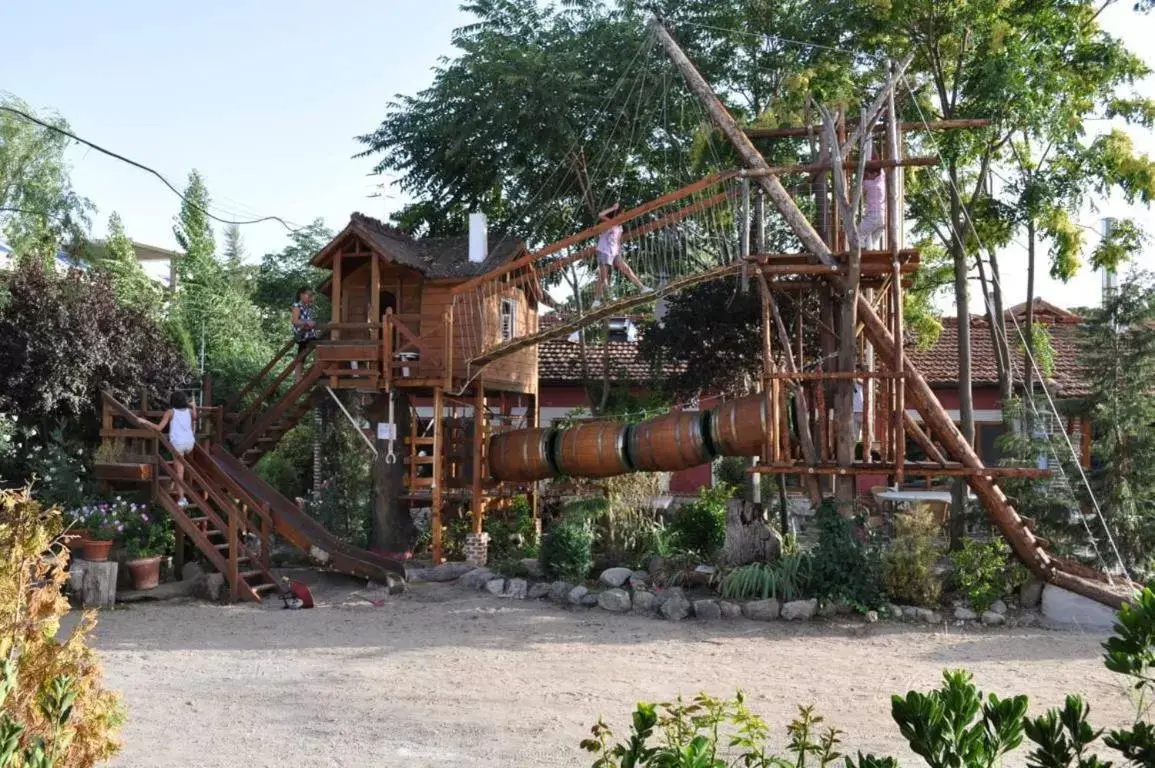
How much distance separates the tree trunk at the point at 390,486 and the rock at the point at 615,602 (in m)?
5.22

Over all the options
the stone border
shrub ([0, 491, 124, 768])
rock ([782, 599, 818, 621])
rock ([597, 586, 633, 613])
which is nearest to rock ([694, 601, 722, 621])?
the stone border

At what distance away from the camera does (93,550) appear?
13219 millimetres

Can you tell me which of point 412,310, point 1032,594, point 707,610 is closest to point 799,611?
point 707,610

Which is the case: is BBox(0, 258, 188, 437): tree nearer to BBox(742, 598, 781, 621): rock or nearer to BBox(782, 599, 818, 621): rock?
BBox(742, 598, 781, 621): rock

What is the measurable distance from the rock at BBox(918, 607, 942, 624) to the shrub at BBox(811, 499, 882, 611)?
49 centimetres

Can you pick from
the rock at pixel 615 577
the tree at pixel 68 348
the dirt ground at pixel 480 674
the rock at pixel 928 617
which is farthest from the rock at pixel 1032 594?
the tree at pixel 68 348

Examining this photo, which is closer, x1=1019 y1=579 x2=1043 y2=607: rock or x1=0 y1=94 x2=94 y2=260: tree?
x1=1019 y1=579 x2=1043 y2=607: rock

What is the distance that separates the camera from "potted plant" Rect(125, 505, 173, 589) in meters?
13.6

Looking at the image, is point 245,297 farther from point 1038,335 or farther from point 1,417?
A: point 1038,335

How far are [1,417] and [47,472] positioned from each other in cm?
217

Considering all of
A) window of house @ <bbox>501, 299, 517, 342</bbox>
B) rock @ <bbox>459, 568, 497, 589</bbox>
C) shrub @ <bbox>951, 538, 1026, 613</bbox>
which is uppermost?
window of house @ <bbox>501, 299, 517, 342</bbox>

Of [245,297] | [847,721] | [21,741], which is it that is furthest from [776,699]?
[245,297]

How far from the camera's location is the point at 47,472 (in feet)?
49.0

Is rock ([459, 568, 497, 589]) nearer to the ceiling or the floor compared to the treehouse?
nearer to the floor
